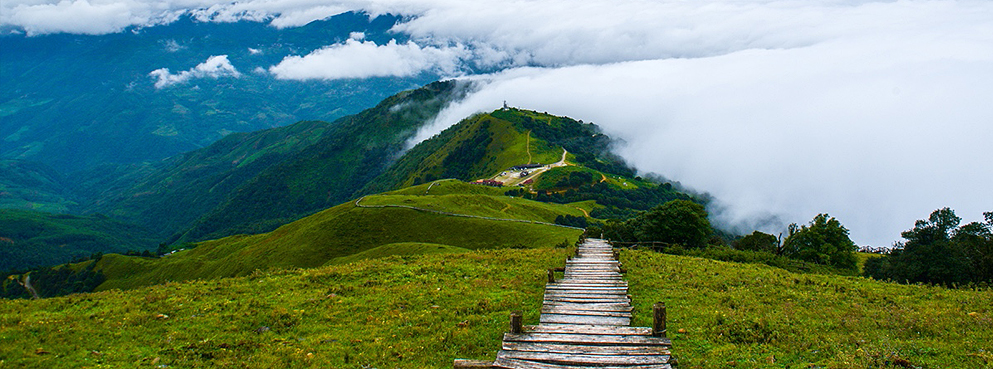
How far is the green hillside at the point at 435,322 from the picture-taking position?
55.2ft

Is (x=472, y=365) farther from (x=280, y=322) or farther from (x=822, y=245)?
(x=822, y=245)

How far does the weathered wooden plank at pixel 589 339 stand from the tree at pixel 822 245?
180ft

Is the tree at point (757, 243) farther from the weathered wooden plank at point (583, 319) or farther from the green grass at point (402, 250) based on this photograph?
the weathered wooden plank at point (583, 319)

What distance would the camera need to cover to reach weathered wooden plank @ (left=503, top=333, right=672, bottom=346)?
16.1m

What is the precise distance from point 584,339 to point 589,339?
0.17 meters

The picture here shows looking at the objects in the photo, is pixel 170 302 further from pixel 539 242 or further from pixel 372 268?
pixel 539 242

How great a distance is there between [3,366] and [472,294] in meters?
17.5

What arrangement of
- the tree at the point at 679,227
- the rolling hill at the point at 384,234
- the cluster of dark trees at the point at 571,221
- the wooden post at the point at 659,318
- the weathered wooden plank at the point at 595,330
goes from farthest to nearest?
the cluster of dark trees at the point at 571,221, the rolling hill at the point at 384,234, the tree at the point at 679,227, the weathered wooden plank at the point at 595,330, the wooden post at the point at 659,318

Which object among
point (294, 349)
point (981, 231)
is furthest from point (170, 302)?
point (981, 231)

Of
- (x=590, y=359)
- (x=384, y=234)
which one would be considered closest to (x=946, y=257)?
(x=590, y=359)

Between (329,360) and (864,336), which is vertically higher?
(864,336)

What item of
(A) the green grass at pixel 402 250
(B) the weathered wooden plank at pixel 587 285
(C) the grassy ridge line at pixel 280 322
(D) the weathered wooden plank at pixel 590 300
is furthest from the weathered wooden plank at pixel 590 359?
(A) the green grass at pixel 402 250

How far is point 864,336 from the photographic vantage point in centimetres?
1797

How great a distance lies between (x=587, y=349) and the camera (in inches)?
621
